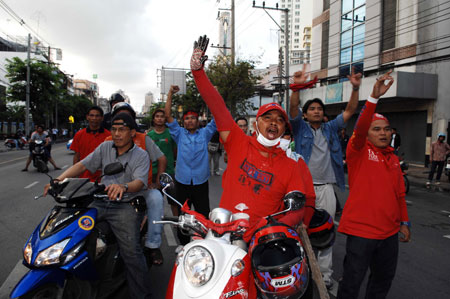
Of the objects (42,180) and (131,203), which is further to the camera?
(42,180)

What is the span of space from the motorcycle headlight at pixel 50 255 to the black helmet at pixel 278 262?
1423mm

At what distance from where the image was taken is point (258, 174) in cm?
211

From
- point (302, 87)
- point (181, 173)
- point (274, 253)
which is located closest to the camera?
point (274, 253)

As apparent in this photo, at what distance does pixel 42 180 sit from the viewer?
33.3 ft

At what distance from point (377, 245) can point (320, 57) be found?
24.9 metres

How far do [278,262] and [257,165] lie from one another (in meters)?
0.76

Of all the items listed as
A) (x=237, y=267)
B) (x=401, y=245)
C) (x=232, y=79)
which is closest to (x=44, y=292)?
(x=237, y=267)

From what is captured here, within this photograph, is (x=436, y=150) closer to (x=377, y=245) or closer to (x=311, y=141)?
(x=311, y=141)

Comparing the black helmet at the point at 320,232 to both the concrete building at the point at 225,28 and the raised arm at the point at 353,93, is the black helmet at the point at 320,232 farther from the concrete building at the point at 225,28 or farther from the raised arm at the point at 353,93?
the concrete building at the point at 225,28

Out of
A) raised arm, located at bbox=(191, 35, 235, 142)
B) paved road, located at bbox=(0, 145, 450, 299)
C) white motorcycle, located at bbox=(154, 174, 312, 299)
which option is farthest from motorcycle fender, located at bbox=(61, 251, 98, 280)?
raised arm, located at bbox=(191, 35, 235, 142)

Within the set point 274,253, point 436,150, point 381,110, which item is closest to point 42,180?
point 274,253

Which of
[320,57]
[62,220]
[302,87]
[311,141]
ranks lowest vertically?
[62,220]

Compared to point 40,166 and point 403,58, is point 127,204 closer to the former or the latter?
point 40,166

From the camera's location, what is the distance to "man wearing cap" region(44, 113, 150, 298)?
2.72 metres
